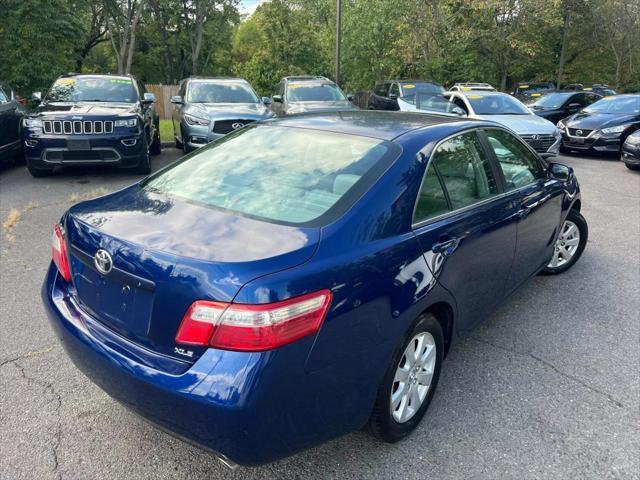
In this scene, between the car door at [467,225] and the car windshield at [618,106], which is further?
the car windshield at [618,106]

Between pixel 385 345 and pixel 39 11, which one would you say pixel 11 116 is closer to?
pixel 39 11

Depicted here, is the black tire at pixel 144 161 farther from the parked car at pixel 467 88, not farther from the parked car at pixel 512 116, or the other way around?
the parked car at pixel 467 88

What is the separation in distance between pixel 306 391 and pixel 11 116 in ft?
30.3

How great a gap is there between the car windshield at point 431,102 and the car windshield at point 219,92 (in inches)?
174

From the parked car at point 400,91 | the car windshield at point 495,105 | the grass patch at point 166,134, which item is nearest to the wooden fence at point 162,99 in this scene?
the grass patch at point 166,134

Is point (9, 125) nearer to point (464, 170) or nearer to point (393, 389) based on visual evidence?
point (464, 170)

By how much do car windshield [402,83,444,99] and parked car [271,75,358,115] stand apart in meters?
1.67

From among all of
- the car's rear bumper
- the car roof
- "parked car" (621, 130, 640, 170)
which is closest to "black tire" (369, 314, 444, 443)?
the car's rear bumper

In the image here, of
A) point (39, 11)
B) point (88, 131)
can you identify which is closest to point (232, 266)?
point (88, 131)

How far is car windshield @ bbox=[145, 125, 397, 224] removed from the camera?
242 cm

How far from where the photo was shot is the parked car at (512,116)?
1030cm

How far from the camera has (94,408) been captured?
279 cm

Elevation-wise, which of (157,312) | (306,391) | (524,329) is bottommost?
(524,329)

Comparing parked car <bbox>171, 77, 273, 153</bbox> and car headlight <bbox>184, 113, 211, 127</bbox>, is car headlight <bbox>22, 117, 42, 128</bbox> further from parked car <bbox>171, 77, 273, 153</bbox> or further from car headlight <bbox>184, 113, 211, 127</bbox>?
car headlight <bbox>184, 113, 211, 127</bbox>
